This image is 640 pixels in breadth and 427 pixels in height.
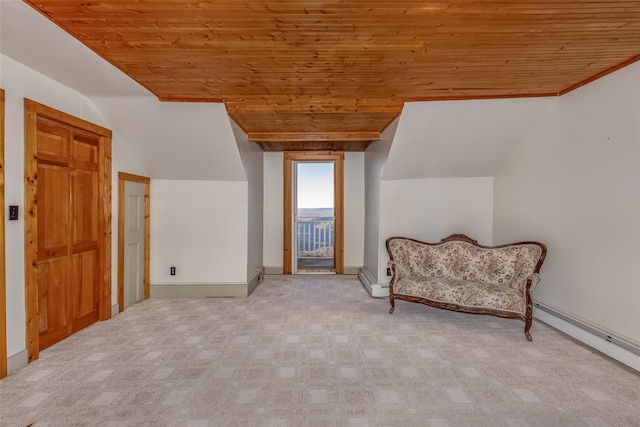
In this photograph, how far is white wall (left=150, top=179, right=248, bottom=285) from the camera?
4.31 m

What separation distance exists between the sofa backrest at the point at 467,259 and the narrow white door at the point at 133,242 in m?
3.16

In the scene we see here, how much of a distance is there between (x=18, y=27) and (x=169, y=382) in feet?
8.06

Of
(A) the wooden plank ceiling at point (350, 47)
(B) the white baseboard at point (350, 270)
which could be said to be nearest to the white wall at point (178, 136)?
(A) the wooden plank ceiling at point (350, 47)

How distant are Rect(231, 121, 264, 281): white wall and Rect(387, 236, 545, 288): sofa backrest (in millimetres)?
1996

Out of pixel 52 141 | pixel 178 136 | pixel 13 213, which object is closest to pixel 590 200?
pixel 178 136

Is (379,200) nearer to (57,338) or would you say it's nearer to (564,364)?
(564,364)

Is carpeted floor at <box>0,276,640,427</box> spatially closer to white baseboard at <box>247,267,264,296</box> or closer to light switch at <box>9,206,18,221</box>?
white baseboard at <box>247,267,264,296</box>

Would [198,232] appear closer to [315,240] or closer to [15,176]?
[15,176]

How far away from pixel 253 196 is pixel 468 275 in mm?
3115

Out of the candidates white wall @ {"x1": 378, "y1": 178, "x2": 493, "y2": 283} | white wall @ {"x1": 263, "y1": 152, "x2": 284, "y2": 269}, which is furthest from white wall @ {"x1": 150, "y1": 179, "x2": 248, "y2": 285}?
white wall @ {"x1": 378, "y1": 178, "x2": 493, "y2": 283}

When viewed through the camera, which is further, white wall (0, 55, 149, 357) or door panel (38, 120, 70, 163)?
door panel (38, 120, 70, 163)

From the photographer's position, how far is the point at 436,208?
14.5 ft

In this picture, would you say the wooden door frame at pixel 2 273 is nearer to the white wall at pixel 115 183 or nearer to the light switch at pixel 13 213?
the light switch at pixel 13 213

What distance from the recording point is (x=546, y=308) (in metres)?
3.34
